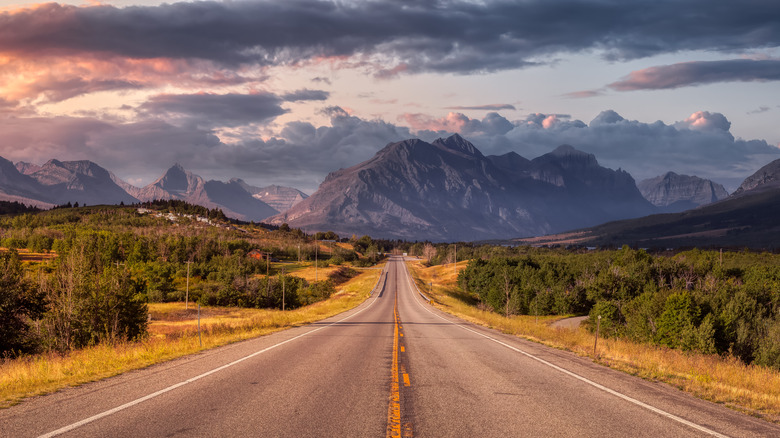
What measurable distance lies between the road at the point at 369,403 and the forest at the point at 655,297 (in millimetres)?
36718

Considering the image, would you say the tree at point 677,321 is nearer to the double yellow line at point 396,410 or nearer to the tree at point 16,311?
the double yellow line at point 396,410

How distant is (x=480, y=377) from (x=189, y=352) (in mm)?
10659

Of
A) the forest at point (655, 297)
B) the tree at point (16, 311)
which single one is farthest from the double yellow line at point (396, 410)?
the forest at point (655, 297)

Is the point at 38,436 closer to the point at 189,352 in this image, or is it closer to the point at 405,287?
the point at 189,352

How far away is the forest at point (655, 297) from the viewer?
48.3 m

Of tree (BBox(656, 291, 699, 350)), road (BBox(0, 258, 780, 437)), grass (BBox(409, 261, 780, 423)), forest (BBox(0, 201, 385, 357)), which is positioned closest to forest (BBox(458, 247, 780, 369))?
tree (BBox(656, 291, 699, 350))

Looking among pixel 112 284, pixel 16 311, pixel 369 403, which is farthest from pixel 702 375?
pixel 16 311

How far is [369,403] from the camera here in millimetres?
9523

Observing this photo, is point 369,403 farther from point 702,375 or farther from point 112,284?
point 112,284

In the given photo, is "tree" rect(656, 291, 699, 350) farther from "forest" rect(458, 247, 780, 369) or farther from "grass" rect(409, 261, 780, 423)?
"grass" rect(409, 261, 780, 423)

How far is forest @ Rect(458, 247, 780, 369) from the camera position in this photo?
48312 millimetres

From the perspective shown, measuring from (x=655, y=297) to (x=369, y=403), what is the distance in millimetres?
61419

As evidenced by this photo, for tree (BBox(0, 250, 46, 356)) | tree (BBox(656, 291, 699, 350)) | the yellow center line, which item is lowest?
tree (BBox(656, 291, 699, 350))

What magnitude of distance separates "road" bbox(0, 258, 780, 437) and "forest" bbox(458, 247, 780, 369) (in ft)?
120
